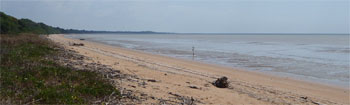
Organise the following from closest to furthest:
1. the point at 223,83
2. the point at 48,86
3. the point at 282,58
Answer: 1. the point at 48,86
2. the point at 223,83
3. the point at 282,58

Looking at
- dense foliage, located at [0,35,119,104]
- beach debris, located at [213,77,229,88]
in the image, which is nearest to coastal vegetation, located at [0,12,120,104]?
dense foliage, located at [0,35,119,104]

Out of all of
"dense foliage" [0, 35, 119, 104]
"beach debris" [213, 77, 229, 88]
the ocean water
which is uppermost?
"dense foliage" [0, 35, 119, 104]

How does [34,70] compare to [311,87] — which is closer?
[34,70]

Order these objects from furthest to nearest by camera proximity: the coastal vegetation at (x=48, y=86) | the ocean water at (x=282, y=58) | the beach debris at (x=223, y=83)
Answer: the ocean water at (x=282, y=58) → the beach debris at (x=223, y=83) → the coastal vegetation at (x=48, y=86)

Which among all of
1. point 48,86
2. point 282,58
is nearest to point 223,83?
point 48,86

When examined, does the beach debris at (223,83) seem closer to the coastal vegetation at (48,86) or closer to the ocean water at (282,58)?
the coastal vegetation at (48,86)

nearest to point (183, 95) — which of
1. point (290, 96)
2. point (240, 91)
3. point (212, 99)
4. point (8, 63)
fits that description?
point (212, 99)

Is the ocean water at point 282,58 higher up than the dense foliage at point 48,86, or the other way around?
the dense foliage at point 48,86

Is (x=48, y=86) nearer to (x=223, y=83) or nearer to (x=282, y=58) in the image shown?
(x=223, y=83)

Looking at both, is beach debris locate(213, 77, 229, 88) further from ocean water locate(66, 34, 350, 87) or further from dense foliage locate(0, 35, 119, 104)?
ocean water locate(66, 34, 350, 87)

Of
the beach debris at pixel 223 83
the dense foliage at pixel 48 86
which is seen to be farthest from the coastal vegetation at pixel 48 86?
the beach debris at pixel 223 83

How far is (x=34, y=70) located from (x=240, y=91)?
5075 millimetres

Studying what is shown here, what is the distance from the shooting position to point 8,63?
7.97 m

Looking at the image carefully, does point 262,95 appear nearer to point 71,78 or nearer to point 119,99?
point 119,99
